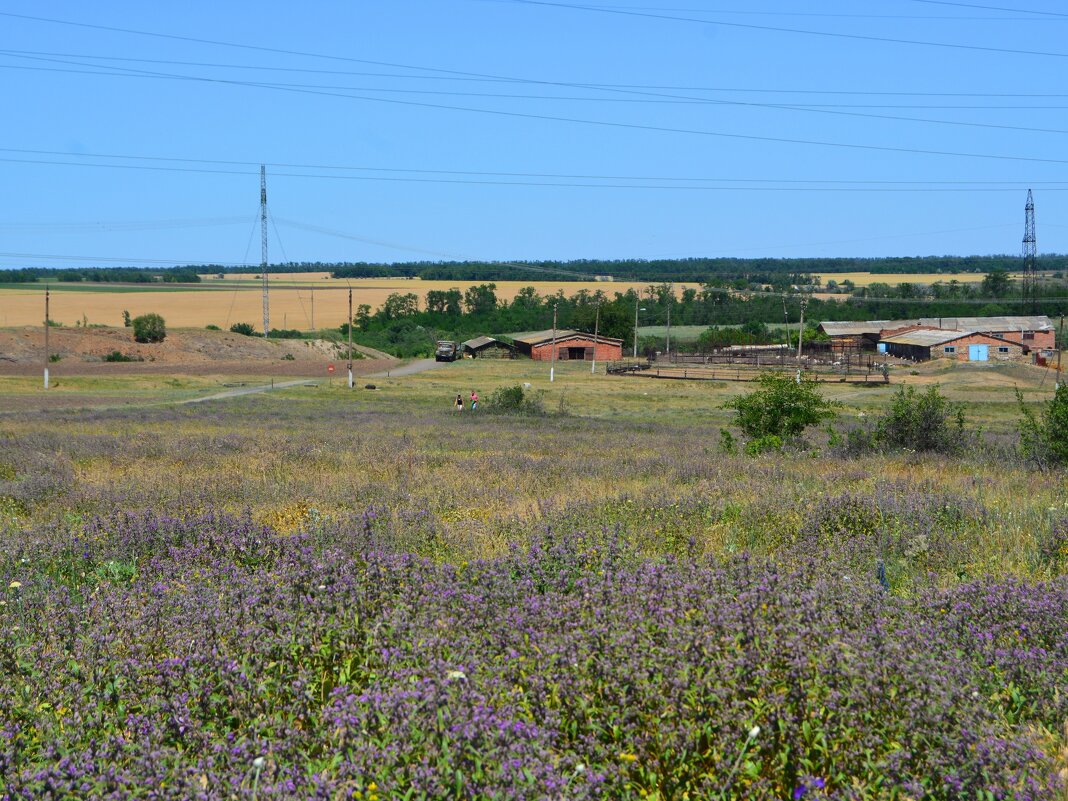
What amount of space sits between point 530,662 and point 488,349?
364ft

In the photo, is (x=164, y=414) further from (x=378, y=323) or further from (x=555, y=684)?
(x=378, y=323)

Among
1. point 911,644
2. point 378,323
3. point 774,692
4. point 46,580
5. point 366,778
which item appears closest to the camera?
point 366,778

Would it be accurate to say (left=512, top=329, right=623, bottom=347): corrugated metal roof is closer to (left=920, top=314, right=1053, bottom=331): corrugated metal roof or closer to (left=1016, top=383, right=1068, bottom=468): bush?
(left=920, top=314, right=1053, bottom=331): corrugated metal roof

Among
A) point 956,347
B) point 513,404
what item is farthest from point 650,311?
point 513,404

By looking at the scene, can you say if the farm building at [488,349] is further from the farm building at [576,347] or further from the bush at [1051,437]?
the bush at [1051,437]

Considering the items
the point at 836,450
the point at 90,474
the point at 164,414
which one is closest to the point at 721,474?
the point at 836,450

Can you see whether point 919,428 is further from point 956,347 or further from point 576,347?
point 576,347

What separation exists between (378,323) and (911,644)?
5858 inches

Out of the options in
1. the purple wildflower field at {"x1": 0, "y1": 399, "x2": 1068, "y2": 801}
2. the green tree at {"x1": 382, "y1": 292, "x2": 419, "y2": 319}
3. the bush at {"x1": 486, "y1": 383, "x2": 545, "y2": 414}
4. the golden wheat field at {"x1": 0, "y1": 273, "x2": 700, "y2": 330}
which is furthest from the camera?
the green tree at {"x1": 382, "y1": 292, "x2": 419, "y2": 319}

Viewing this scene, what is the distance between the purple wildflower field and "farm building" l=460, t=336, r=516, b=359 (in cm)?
10273

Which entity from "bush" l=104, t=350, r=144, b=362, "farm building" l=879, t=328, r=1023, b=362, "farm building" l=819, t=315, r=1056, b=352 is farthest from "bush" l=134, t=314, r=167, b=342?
"farm building" l=879, t=328, r=1023, b=362

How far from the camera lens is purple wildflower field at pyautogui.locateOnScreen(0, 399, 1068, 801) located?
3.67m

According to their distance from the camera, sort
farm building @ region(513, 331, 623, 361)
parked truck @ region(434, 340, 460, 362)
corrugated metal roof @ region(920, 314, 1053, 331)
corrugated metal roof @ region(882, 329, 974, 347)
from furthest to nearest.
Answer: corrugated metal roof @ region(920, 314, 1053, 331), farm building @ region(513, 331, 623, 361), parked truck @ region(434, 340, 460, 362), corrugated metal roof @ region(882, 329, 974, 347)

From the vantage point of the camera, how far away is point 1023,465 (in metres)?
15.8
